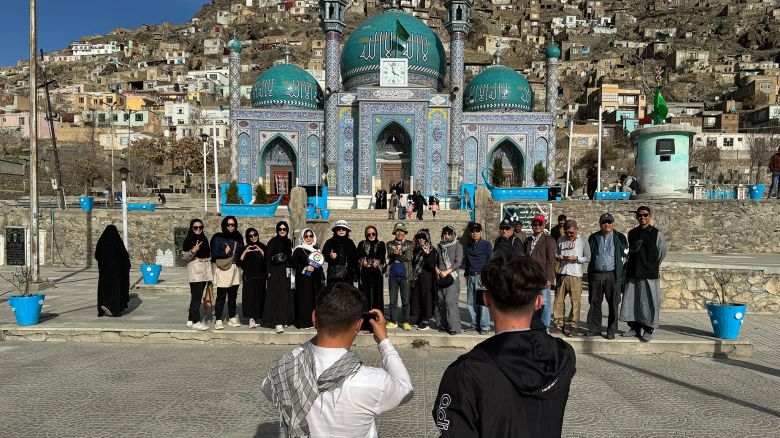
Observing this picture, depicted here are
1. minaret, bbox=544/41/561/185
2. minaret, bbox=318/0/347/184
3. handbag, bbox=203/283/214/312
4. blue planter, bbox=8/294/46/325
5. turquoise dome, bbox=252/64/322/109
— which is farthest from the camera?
turquoise dome, bbox=252/64/322/109

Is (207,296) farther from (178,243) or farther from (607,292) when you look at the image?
(178,243)

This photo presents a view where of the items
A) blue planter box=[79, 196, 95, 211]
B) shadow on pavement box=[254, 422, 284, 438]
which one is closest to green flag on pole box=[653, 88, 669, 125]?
shadow on pavement box=[254, 422, 284, 438]

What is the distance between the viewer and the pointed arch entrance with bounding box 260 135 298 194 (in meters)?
27.0

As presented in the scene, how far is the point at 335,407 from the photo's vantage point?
2062 mm

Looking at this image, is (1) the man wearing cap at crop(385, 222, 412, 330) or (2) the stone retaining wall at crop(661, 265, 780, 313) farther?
(2) the stone retaining wall at crop(661, 265, 780, 313)

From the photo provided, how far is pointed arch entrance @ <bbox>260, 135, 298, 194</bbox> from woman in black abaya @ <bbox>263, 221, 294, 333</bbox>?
2012cm

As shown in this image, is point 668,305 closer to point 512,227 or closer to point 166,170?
point 512,227

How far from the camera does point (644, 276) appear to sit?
6.62 metres

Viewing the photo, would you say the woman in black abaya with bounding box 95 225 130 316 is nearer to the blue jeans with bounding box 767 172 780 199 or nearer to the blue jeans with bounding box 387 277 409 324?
the blue jeans with bounding box 387 277 409 324

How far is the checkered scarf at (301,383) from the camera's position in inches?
80.7

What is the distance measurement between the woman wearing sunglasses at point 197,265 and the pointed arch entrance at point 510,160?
21061 millimetres

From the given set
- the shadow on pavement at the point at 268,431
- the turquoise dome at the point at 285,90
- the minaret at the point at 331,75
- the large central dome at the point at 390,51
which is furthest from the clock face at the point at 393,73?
the shadow on pavement at the point at 268,431

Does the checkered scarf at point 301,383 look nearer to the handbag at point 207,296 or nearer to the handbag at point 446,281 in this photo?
the handbag at point 446,281

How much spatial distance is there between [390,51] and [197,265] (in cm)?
2204
